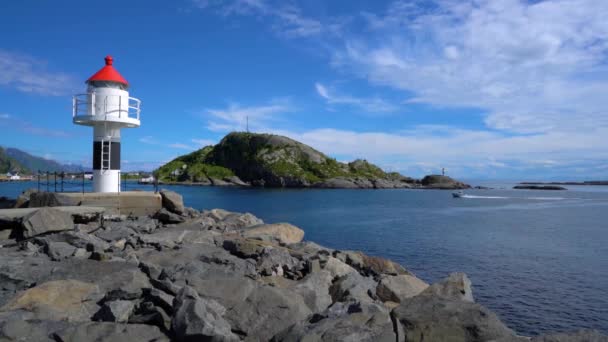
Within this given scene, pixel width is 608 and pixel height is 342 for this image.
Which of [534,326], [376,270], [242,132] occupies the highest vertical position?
[242,132]

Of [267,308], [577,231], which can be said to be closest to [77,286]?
[267,308]

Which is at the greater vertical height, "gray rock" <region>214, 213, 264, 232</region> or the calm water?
"gray rock" <region>214, 213, 264, 232</region>

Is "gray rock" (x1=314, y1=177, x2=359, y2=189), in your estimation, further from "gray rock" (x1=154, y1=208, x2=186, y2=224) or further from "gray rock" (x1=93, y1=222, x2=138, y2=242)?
"gray rock" (x1=93, y1=222, x2=138, y2=242)

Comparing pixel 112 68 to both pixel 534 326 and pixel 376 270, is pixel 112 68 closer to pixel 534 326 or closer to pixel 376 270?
pixel 376 270

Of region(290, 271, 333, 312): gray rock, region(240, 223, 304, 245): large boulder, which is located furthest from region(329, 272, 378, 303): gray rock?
region(240, 223, 304, 245): large boulder

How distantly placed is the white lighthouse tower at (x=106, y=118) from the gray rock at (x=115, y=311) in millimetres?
15638

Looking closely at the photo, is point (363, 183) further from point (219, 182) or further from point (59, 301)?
point (59, 301)

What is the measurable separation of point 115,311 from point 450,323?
4.92 m

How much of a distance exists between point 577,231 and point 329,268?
102 ft

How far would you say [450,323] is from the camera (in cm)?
623

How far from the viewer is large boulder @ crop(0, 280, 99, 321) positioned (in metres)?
7.12

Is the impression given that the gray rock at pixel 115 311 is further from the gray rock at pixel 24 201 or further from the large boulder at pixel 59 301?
the gray rock at pixel 24 201

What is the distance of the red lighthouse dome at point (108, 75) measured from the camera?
Result: 69.3ft

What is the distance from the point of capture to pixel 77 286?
790cm
